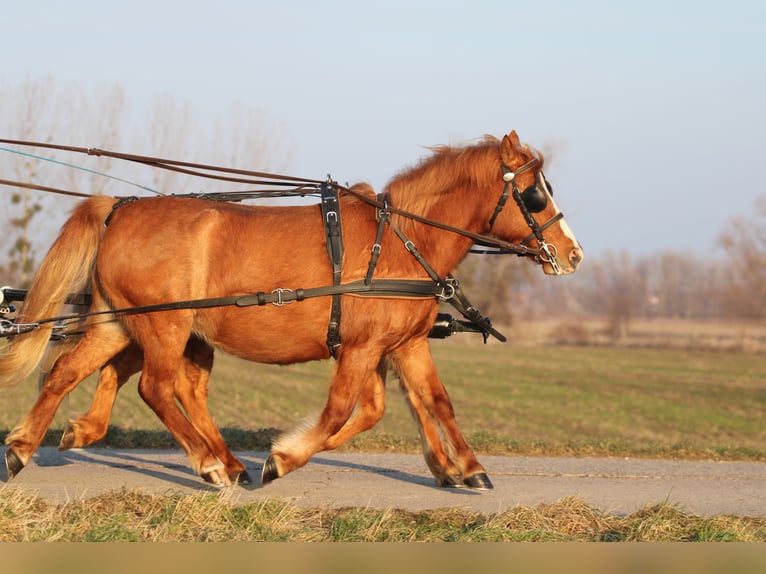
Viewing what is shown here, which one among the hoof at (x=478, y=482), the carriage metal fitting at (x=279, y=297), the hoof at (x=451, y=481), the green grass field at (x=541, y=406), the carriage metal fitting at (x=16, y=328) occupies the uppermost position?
the carriage metal fitting at (x=279, y=297)

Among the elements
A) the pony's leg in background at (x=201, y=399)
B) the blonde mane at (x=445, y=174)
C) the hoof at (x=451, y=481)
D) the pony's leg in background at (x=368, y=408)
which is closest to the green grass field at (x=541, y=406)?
the pony's leg in background at (x=368, y=408)

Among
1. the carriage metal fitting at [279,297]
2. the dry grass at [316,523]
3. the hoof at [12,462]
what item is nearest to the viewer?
the dry grass at [316,523]

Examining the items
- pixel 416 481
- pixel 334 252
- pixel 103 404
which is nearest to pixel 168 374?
pixel 103 404

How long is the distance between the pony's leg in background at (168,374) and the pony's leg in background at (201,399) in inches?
11.5

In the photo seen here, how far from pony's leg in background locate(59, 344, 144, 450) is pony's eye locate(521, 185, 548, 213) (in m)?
3.22

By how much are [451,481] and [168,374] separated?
7.31 feet

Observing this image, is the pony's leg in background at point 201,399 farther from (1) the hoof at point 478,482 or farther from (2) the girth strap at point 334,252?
(1) the hoof at point 478,482

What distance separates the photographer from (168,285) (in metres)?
6.62

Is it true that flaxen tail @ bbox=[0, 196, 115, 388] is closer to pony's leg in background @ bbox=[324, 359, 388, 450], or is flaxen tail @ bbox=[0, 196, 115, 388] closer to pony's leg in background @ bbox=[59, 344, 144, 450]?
pony's leg in background @ bbox=[59, 344, 144, 450]

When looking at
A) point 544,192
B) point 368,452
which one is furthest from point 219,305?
point 368,452

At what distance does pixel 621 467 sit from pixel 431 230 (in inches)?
124

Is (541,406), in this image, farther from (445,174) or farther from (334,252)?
(334,252)

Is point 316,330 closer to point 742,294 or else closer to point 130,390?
point 130,390

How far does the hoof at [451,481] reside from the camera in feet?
23.4
